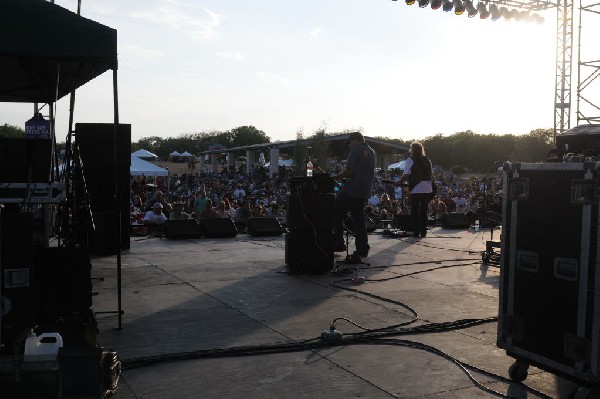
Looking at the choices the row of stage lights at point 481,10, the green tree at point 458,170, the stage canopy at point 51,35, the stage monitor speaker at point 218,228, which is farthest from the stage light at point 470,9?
the green tree at point 458,170


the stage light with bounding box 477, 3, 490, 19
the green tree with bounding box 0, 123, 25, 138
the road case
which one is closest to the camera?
the road case

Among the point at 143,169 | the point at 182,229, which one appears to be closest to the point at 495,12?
the point at 182,229

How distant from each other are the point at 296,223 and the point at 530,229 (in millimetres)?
4265

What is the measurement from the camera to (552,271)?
361 centimetres

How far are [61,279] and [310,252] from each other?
3.54m

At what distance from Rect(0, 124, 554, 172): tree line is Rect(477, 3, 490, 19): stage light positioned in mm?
12779

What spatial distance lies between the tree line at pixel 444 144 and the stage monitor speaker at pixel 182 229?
20.0 m

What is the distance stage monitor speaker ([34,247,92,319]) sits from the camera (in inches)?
195

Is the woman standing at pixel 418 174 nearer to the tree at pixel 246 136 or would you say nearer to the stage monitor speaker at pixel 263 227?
the stage monitor speaker at pixel 263 227

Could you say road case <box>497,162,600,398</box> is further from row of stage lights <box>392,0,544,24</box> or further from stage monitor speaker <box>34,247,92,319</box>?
row of stage lights <box>392,0,544,24</box>

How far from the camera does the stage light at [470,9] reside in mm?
17688

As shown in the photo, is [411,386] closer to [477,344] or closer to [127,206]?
[477,344]

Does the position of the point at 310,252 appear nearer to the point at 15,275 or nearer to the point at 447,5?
the point at 15,275

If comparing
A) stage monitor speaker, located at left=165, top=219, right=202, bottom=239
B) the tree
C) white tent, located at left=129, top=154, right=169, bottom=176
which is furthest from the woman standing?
the tree
